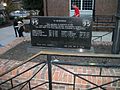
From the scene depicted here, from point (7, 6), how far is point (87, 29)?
A: 23.5 metres

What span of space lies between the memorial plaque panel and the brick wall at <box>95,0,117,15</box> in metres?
9.47

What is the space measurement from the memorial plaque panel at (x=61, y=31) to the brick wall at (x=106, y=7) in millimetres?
9469

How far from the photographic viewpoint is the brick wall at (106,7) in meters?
14.2

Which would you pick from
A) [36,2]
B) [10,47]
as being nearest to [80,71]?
[10,47]

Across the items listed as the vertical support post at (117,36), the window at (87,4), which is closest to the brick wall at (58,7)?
the window at (87,4)

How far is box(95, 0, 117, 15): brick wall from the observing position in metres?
14.2

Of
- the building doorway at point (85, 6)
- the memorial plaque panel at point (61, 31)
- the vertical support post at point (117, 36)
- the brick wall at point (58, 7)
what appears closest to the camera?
the vertical support post at point (117, 36)

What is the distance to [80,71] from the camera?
4.27 meters

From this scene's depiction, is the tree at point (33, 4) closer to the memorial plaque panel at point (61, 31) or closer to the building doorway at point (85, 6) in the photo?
the building doorway at point (85, 6)

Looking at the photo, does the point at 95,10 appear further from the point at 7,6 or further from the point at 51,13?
the point at 7,6

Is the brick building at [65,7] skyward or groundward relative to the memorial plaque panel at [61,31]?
skyward

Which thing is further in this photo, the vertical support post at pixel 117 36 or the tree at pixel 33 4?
the tree at pixel 33 4

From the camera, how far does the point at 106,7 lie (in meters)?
14.4

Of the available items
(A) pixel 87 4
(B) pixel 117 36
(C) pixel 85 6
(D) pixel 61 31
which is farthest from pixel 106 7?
(B) pixel 117 36
